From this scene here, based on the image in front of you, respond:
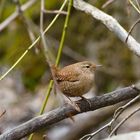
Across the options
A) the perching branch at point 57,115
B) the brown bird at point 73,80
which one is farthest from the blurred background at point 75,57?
the perching branch at point 57,115

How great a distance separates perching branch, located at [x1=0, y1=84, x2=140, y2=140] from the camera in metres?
3.20

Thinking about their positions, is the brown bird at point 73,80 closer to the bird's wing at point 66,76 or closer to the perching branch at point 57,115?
the bird's wing at point 66,76

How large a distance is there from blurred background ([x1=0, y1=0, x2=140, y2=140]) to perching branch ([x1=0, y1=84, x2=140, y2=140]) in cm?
263

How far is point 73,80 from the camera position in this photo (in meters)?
3.86

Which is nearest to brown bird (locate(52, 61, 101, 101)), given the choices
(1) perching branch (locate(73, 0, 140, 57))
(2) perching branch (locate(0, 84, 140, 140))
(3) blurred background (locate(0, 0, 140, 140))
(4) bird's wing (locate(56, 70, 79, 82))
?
(4) bird's wing (locate(56, 70, 79, 82))

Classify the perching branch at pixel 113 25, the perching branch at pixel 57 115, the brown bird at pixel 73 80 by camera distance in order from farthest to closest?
the brown bird at pixel 73 80 < the perching branch at pixel 113 25 < the perching branch at pixel 57 115

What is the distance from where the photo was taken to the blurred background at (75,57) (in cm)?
646

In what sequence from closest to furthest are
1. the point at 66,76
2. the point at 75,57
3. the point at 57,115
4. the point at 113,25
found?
the point at 57,115 → the point at 113,25 → the point at 66,76 → the point at 75,57

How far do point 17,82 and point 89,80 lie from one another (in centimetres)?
370

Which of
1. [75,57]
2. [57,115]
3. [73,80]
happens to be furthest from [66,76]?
[75,57]

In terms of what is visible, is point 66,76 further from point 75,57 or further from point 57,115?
point 75,57

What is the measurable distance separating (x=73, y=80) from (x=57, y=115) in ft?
2.02

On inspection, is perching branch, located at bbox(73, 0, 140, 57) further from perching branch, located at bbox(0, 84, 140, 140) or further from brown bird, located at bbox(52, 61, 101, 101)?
brown bird, located at bbox(52, 61, 101, 101)

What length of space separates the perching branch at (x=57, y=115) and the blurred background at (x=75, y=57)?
2.63 meters
